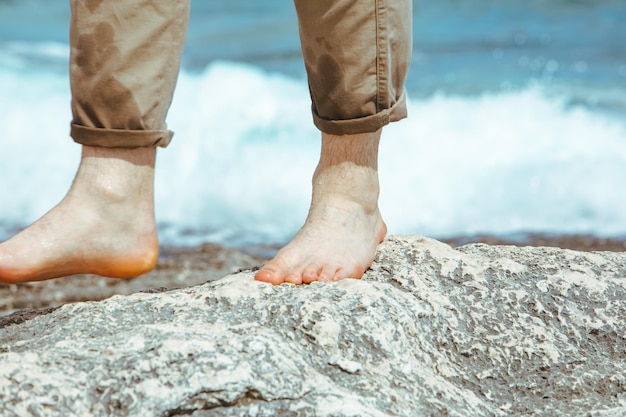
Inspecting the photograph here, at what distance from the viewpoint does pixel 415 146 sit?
5980 millimetres

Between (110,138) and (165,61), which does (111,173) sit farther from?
(165,61)

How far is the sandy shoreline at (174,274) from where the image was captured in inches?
134

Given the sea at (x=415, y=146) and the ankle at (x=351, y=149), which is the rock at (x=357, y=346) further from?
the sea at (x=415, y=146)

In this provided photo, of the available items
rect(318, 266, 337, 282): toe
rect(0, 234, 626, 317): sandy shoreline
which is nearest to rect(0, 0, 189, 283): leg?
rect(318, 266, 337, 282): toe

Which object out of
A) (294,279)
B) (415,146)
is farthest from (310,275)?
(415,146)

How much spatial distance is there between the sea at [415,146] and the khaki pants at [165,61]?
8.61ft

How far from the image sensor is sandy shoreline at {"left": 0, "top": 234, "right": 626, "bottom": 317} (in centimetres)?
340

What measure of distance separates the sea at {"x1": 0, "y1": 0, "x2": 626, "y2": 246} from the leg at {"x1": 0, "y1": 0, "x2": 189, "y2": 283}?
256 centimetres

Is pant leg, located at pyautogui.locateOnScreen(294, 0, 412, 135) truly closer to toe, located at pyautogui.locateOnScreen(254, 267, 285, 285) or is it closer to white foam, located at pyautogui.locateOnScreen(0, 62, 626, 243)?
toe, located at pyautogui.locateOnScreen(254, 267, 285, 285)

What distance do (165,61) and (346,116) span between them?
1.29 feet

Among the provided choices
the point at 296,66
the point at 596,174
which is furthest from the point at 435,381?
the point at 296,66

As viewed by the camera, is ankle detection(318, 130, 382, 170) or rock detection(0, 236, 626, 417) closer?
rock detection(0, 236, 626, 417)

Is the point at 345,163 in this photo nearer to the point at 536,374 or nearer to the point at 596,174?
the point at 536,374

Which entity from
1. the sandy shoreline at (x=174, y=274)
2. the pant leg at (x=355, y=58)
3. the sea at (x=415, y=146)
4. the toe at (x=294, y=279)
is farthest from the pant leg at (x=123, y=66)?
the sea at (x=415, y=146)
